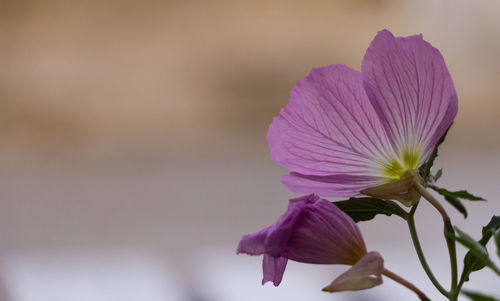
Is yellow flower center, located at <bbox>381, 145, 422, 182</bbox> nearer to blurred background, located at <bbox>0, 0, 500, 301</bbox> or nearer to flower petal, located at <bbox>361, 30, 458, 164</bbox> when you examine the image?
flower petal, located at <bbox>361, 30, 458, 164</bbox>

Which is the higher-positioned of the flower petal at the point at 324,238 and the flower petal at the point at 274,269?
the flower petal at the point at 324,238

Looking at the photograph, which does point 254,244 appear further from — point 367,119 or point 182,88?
point 182,88

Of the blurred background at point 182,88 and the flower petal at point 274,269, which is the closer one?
the flower petal at point 274,269

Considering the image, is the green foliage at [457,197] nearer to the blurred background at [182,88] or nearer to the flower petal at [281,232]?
the flower petal at [281,232]

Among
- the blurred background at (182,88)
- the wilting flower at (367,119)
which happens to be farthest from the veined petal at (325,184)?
the blurred background at (182,88)

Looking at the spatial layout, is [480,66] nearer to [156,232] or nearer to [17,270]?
[156,232]
